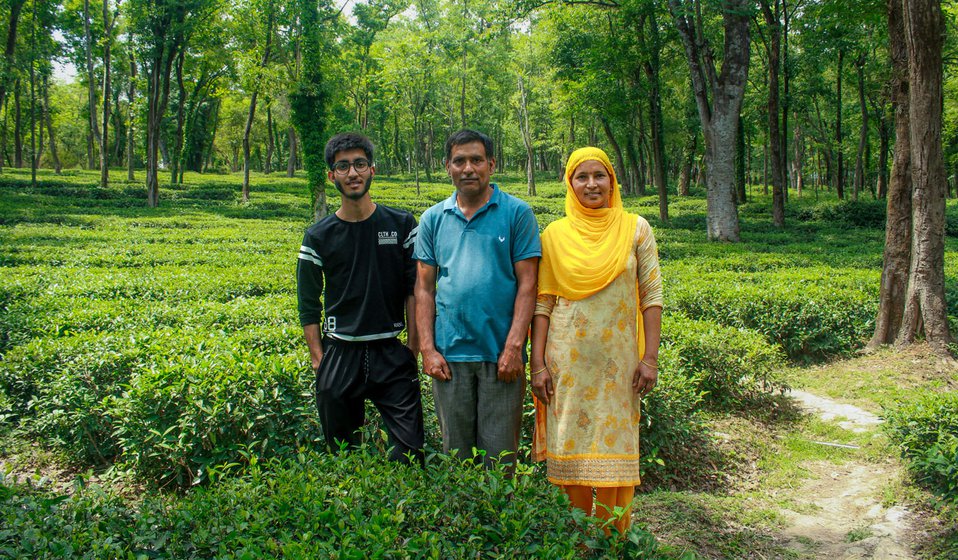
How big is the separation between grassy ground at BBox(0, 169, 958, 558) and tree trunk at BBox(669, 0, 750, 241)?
0.95 metres

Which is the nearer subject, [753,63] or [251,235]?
[251,235]

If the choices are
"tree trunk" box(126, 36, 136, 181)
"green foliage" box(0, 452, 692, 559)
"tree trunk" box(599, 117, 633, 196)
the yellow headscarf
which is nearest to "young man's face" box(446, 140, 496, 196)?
the yellow headscarf

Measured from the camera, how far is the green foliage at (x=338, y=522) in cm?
198

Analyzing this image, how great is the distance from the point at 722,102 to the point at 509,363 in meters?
13.0

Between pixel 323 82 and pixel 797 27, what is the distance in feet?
47.6

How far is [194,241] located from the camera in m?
15.4

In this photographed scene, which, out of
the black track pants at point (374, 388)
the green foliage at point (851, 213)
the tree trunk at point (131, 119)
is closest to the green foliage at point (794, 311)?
the black track pants at point (374, 388)

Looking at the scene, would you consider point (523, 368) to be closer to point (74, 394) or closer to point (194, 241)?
point (74, 394)

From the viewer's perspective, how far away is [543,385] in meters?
2.93

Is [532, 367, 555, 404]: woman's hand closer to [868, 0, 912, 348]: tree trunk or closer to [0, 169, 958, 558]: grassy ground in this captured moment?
[0, 169, 958, 558]: grassy ground

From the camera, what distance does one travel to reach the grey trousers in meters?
2.91

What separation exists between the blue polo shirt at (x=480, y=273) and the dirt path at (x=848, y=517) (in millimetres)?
2154

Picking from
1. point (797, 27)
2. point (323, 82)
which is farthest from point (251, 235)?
point (797, 27)

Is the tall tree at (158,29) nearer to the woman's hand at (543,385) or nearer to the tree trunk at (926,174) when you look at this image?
the tree trunk at (926,174)
